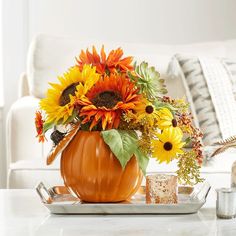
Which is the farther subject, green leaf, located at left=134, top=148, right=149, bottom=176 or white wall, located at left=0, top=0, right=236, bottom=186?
white wall, located at left=0, top=0, right=236, bottom=186

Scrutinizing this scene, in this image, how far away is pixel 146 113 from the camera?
1.25 metres

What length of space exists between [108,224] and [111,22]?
2573mm

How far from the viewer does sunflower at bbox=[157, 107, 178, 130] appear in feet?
4.13

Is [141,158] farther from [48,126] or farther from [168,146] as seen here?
[48,126]

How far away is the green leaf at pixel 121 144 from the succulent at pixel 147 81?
0.33 feet

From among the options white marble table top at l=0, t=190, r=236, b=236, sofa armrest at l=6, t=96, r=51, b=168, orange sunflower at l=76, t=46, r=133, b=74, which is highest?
orange sunflower at l=76, t=46, r=133, b=74

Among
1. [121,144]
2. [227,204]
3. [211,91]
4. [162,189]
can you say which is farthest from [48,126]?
[211,91]

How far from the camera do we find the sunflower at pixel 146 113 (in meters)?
1.24

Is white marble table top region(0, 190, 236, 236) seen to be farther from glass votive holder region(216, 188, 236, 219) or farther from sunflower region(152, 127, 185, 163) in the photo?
sunflower region(152, 127, 185, 163)

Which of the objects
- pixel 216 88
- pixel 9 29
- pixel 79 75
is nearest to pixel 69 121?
pixel 79 75

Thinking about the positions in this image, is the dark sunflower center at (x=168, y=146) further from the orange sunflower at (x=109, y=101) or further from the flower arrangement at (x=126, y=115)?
the orange sunflower at (x=109, y=101)

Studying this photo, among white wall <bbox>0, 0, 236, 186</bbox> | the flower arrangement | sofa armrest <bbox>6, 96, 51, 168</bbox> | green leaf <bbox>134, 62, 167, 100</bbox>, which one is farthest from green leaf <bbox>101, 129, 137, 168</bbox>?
white wall <bbox>0, 0, 236, 186</bbox>

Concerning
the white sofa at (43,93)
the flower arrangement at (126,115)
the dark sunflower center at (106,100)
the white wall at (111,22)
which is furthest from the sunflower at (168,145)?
the white wall at (111,22)

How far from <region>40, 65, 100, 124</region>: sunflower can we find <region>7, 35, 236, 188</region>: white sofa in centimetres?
70
